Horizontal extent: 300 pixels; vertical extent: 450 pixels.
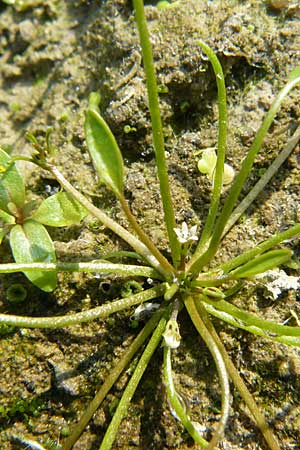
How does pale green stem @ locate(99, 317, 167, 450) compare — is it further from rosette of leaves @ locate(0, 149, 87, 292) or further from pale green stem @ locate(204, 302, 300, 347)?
rosette of leaves @ locate(0, 149, 87, 292)

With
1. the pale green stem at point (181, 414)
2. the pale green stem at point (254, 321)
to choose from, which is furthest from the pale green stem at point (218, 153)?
the pale green stem at point (181, 414)

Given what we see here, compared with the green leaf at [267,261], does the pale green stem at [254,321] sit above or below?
below

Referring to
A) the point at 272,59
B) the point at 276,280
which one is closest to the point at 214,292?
the point at 276,280

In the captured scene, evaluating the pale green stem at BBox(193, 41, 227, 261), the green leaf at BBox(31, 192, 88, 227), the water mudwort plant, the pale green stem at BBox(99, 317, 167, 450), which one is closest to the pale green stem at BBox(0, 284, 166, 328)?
the water mudwort plant

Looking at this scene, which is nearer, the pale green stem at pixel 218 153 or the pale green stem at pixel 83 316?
the pale green stem at pixel 83 316

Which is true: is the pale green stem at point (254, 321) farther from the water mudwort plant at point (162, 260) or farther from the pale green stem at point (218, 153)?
the pale green stem at point (218, 153)

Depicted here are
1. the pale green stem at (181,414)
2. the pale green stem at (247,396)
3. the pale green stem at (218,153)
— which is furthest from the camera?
the pale green stem at (218,153)

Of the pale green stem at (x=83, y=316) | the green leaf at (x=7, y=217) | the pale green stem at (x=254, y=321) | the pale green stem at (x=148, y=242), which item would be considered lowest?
the pale green stem at (x=83, y=316)
